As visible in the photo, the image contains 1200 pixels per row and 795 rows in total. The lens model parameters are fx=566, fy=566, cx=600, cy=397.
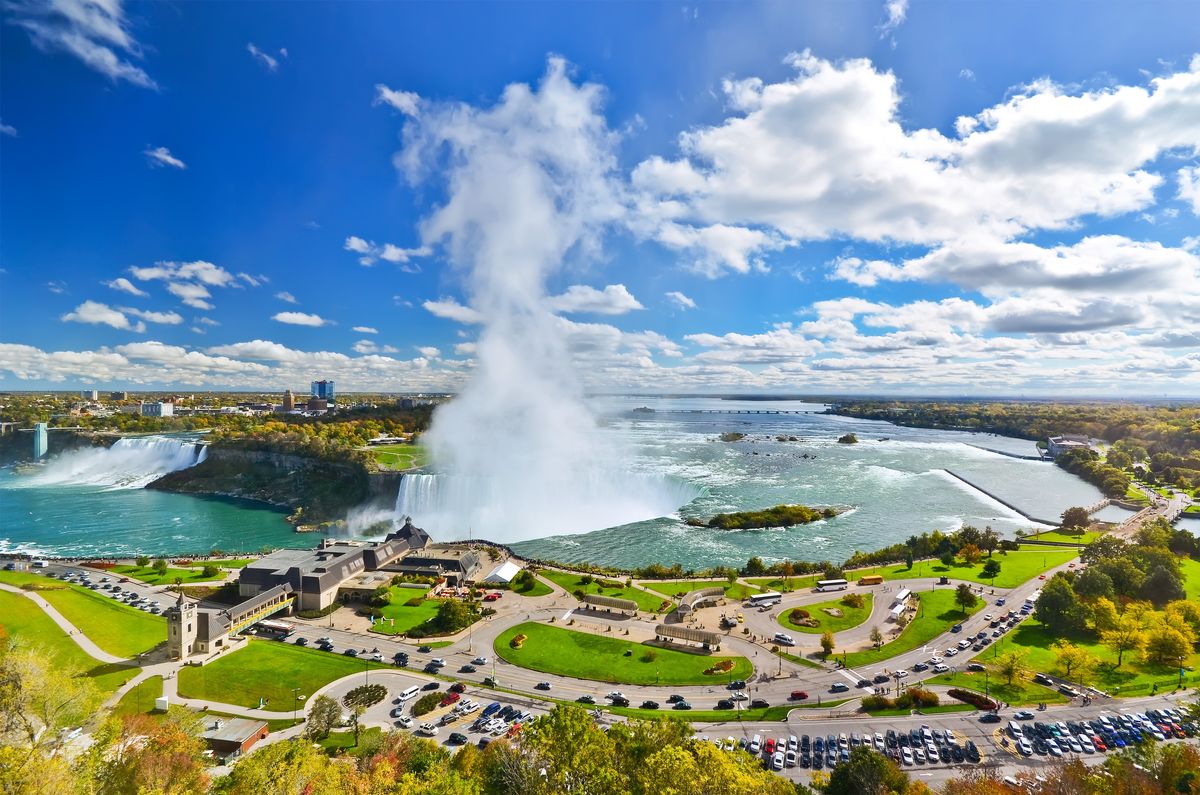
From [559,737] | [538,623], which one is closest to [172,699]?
[538,623]

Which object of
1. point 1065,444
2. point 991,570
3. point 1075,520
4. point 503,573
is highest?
point 1065,444

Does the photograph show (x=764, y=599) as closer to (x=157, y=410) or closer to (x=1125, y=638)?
(x=1125, y=638)

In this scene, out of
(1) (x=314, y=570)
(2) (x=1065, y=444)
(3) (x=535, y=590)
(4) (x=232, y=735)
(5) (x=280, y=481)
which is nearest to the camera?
(4) (x=232, y=735)

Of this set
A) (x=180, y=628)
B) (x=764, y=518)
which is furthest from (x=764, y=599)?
(x=180, y=628)

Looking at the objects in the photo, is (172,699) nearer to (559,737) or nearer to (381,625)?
(381,625)

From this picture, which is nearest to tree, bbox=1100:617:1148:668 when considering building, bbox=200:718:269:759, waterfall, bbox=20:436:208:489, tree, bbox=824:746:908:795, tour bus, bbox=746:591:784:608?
tour bus, bbox=746:591:784:608

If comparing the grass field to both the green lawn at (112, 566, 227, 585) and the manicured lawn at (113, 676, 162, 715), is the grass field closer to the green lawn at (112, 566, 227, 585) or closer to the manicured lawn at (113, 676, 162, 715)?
the green lawn at (112, 566, 227, 585)

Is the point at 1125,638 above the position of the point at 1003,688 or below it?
above
